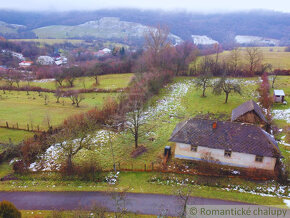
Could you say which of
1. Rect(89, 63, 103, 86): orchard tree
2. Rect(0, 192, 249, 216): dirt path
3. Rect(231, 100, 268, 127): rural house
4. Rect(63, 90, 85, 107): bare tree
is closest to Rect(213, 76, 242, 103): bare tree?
Rect(231, 100, 268, 127): rural house

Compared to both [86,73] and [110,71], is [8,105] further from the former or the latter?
[110,71]

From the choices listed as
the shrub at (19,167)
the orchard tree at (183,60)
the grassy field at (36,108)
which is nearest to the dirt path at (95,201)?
the shrub at (19,167)

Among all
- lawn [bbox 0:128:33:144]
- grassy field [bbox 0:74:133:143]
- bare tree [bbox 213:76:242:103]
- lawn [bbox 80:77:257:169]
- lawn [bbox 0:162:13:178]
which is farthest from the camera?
bare tree [bbox 213:76:242:103]

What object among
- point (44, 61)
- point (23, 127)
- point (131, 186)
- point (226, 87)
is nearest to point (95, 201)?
point (131, 186)

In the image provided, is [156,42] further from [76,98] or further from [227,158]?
[227,158]

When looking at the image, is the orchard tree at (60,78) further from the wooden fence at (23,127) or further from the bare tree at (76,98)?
the wooden fence at (23,127)

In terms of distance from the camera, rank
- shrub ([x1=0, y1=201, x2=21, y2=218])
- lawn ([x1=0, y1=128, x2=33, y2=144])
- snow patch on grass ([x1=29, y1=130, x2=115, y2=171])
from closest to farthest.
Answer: shrub ([x1=0, y1=201, x2=21, y2=218]), snow patch on grass ([x1=29, y1=130, x2=115, y2=171]), lawn ([x1=0, y1=128, x2=33, y2=144])

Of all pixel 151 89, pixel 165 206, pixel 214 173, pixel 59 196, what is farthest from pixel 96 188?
pixel 151 89

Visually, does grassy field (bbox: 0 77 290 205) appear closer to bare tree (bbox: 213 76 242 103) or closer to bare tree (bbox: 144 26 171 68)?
bare tree (bbox: 213 76 242 103)

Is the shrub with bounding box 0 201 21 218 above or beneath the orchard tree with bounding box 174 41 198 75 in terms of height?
beneath
